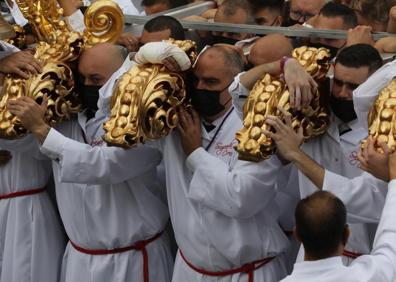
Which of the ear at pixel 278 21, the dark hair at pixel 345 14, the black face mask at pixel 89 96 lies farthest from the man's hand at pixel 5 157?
the dark hair at pixel 345 14

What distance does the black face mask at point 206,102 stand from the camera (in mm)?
5883

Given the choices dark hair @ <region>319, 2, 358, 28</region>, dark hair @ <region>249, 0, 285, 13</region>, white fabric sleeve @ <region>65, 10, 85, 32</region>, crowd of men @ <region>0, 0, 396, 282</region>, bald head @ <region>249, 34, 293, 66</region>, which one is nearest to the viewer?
crowd of men @ <region>0, 0, 396, 282</region>

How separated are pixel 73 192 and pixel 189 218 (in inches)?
33.2

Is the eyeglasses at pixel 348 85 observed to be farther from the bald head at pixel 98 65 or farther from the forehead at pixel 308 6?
the forehead at pixel 308 6

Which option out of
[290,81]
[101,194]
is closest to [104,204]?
[101,194]

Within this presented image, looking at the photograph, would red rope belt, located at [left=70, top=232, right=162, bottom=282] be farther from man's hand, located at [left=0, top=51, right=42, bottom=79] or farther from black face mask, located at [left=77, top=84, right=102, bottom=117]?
man's hand, located at [left=0, top=51, right=42, bottom=79]

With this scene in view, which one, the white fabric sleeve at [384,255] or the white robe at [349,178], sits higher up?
the white fabric sleeve at [384,255]

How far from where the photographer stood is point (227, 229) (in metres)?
5.88

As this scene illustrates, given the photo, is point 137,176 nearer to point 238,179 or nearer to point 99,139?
point 99,139

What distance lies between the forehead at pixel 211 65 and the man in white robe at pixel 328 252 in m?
1.46

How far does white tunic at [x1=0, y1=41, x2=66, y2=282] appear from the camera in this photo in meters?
7.00

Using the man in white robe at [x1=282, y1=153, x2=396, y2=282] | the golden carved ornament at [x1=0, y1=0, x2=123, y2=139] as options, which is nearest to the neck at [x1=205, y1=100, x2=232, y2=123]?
the golden carved ornament at [x1=0, y1=0, x2=123, y2=139]

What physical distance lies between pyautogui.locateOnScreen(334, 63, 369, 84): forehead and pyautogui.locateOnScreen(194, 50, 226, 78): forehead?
25.6 inches

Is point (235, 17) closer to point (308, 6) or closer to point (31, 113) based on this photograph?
point (308, 6)
